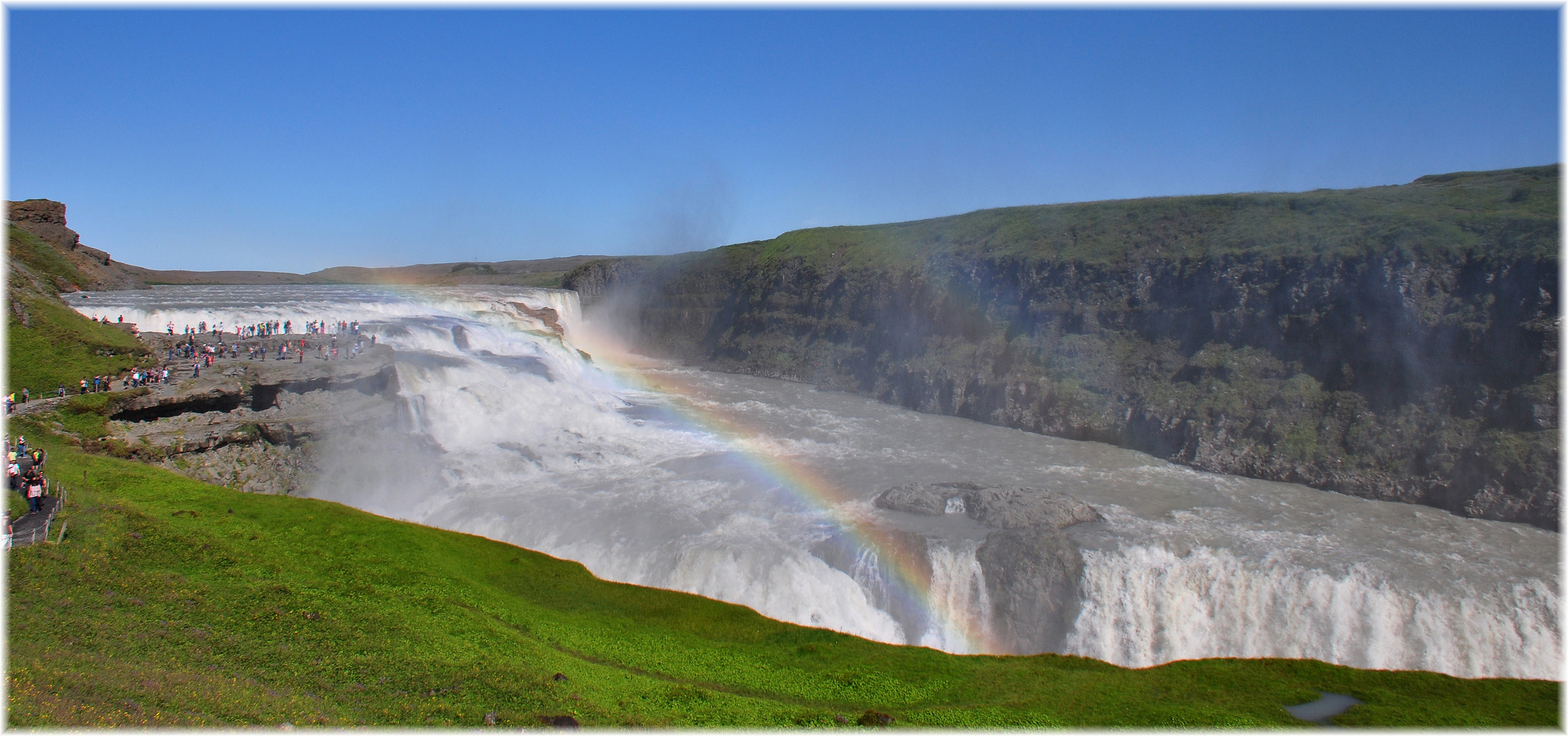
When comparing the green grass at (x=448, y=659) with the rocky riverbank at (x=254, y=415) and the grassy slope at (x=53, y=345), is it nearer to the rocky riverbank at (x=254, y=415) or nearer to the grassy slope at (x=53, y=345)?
the rocky riverbank at (x=254, y=415)

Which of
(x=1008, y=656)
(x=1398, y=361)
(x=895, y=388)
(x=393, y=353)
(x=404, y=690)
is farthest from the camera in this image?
(x=895, y=388)

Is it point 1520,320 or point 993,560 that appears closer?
point 993,560

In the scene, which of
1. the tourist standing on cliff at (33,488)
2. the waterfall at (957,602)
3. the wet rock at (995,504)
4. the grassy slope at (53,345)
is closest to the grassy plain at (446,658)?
the tourist standing on cliff at (33,488)

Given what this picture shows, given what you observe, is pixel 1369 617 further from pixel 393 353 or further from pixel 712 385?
pixel 712 385

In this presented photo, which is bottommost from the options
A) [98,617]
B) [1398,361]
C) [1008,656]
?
[1008,656]

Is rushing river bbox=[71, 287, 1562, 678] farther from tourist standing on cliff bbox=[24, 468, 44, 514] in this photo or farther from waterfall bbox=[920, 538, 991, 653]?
tourist standing on cliff bbox=[24, 468, 44, 514]

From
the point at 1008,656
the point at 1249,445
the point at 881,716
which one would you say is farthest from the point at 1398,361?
the point at 881,716

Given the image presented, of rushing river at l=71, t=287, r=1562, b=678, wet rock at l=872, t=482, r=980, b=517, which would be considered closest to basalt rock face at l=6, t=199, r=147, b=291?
rushing river at l=71, t=287, r=1562, b=678
